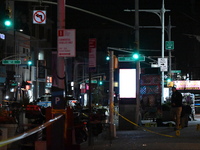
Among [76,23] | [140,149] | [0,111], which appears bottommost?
[140,149]

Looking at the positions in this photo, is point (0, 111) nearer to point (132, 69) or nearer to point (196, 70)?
point (132, 69)

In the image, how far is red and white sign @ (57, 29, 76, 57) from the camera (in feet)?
31.3

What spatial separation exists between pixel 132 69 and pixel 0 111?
273 inches

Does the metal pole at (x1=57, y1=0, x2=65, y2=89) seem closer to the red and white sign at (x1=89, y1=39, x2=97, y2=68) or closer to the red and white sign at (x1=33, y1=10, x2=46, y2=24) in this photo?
the red and white sign at (x1=89, y1=39, x2=97, y2=68)

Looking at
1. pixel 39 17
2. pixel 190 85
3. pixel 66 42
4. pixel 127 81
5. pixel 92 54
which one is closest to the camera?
pixel 66 42

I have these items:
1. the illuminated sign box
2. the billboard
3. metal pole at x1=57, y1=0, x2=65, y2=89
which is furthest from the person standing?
the illuminated sign box

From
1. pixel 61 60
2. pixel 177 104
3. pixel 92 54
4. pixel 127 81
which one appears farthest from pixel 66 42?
pixel 127 81

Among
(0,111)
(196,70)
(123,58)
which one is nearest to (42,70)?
(196,70)

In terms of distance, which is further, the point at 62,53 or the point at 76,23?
the point at 76,23

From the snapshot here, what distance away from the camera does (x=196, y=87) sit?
1807 inches

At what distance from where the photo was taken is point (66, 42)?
9.61m

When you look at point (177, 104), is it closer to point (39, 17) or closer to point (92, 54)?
point (92, 54)

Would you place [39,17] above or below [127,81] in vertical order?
above

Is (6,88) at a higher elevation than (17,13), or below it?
below
